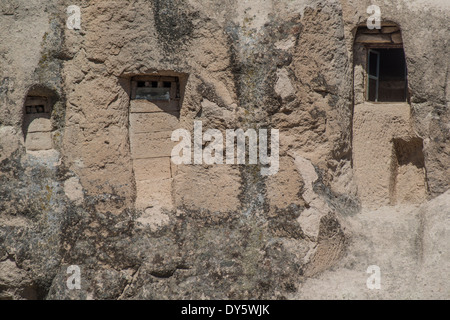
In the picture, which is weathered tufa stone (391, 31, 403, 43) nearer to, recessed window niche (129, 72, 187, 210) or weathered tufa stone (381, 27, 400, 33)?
weathered tufa stone (381, 27, 400, 33)

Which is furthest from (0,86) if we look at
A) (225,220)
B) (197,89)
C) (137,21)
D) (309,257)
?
(309,257)

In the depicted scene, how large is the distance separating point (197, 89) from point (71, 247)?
1614mm

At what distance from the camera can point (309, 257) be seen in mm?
5461

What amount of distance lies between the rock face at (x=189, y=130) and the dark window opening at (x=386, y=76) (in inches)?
12.8

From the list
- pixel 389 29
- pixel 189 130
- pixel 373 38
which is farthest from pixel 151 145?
pixel 389 29

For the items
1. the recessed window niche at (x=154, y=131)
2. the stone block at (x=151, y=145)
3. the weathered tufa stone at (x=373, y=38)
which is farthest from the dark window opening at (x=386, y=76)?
the stone block at (x=151, y=145)

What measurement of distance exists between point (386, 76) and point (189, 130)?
70.7 inches

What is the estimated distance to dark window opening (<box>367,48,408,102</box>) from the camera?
19.7 feet

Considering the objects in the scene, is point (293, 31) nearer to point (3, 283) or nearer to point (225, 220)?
point (225, 220)

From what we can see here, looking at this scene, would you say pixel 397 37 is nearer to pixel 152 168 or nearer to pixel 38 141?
pixel 152 168

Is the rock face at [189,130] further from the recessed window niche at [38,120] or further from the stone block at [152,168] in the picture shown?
the stone block at [152,168]

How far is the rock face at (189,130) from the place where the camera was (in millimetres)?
5500

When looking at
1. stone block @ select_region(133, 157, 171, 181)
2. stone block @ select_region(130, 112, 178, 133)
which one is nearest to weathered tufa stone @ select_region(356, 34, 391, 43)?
stone block @ select_region(130, 112, 178, 133)

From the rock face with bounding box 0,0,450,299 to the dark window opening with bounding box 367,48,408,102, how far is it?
32 centimetres
